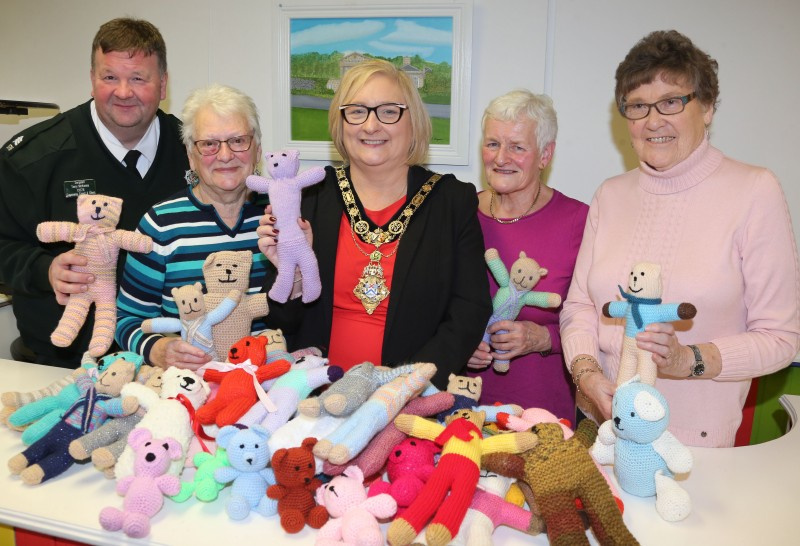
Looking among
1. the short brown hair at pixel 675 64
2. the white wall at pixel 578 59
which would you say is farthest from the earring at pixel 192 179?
the white wall at pixel 578 59

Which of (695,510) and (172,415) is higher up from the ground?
(172,415)

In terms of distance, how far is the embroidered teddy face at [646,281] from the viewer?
1.41 m

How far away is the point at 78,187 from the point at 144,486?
126 cm

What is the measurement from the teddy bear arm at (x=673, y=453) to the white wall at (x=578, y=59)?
1848mm

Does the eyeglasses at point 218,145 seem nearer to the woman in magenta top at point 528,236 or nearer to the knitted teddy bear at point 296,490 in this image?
the woman in magenta top at point 528,236

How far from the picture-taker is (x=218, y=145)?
182 cm

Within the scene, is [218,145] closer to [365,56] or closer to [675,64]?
[675,64]

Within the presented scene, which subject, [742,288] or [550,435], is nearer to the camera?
[550,435]

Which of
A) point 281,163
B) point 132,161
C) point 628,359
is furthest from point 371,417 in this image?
point 132,161

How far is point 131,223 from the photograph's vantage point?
216cm

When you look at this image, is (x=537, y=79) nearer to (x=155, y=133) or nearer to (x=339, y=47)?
(x=339, y=47)

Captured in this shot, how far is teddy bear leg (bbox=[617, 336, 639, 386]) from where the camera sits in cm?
147

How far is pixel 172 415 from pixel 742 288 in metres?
1.41

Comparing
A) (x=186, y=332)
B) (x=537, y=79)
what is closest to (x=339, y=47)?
(x=537, y=79)
